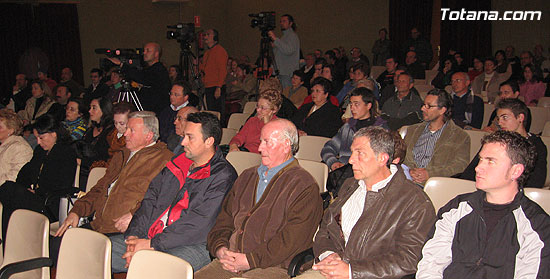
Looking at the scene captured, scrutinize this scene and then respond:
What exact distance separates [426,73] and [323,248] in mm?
8430

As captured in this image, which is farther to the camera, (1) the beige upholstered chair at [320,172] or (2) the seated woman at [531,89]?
(2) the seated woman at [531,89]

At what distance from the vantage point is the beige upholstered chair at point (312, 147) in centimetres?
424

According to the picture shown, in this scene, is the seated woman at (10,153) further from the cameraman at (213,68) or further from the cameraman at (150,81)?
the cameraman at (213,68)

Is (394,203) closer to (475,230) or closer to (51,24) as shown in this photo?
(475,230)

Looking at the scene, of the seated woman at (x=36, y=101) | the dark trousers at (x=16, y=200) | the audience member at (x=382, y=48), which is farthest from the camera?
the audience member at (x=382, y=48)

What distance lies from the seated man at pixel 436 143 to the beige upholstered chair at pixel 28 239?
7.90 feet

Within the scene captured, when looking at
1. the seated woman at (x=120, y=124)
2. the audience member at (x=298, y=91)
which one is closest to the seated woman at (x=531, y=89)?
the audience member at (x=298, y=91)

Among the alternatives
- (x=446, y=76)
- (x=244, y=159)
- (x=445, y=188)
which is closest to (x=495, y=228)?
(x=445, y=188)

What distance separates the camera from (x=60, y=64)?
36.4 feet

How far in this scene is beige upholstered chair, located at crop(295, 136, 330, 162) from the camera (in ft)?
13.9

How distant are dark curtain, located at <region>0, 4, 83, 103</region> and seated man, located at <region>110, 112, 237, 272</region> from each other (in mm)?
8531

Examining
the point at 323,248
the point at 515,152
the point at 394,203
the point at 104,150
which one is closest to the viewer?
the point at 515,152

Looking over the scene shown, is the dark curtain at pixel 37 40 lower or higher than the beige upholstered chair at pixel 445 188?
higher

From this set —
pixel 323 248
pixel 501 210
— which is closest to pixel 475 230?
pixel 501 210
